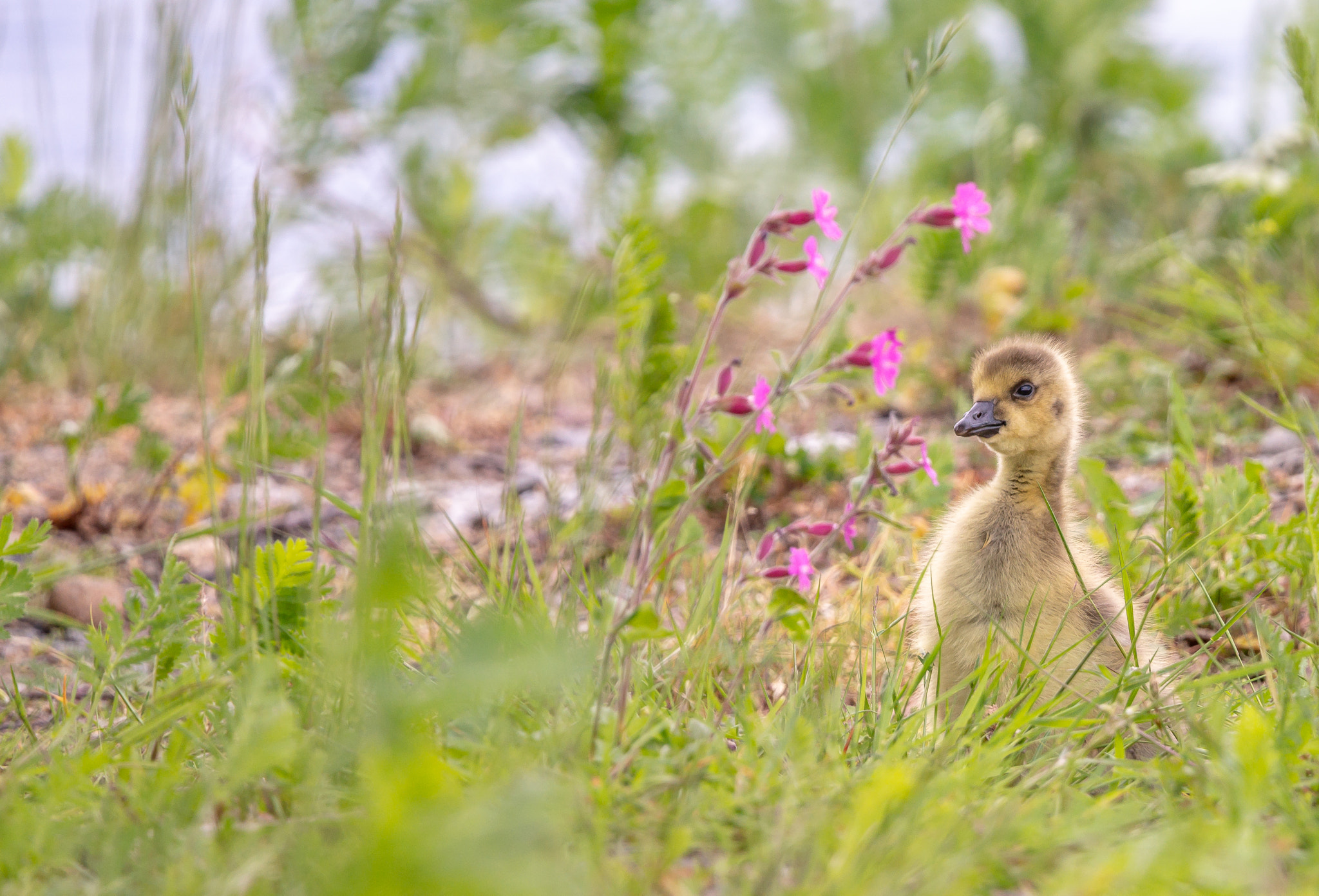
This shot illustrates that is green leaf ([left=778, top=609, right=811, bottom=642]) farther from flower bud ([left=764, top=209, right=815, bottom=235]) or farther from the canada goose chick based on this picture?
flower bud ([left=764, top=209, right=815, bottom=235])

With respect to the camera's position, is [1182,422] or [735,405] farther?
[1182,422]

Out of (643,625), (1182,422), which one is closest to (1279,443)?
(1182,422)

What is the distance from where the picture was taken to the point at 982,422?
2537 millimetres

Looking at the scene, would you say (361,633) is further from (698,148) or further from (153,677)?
(698,148)

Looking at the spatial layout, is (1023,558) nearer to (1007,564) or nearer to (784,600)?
(1007,564)

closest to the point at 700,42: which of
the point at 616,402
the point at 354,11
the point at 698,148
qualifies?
the point at 698,148

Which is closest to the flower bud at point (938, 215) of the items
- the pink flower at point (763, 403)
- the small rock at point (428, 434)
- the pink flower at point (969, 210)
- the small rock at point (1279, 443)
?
the pink flower at point (969, 210)

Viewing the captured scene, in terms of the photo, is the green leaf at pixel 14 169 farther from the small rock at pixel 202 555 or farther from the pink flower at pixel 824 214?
the pink flower at pixel 824 214

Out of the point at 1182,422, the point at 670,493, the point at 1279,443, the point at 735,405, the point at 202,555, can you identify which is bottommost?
the point at 202,555

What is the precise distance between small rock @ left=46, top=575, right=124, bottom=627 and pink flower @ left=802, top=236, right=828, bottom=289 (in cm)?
213

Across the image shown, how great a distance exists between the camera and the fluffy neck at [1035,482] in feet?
8.54

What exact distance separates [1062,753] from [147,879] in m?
1.42

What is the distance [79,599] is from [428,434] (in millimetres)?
1858

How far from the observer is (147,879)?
1.38m
